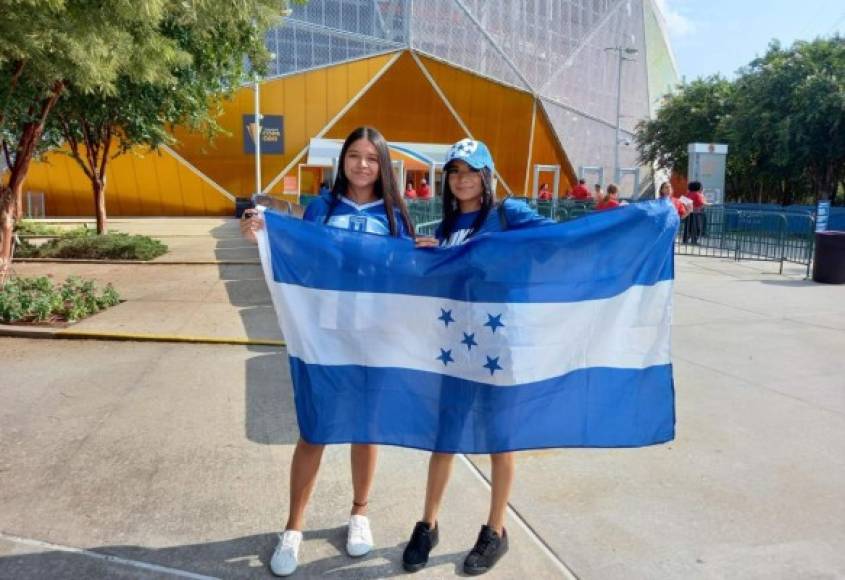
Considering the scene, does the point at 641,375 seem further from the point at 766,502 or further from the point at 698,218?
the point at 698,218

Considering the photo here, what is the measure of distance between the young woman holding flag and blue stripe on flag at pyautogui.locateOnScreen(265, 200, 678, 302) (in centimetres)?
14

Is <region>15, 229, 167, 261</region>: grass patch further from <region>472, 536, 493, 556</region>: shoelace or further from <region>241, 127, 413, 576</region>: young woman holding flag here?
<region>472, 536, 493, 556</region>: shoelace

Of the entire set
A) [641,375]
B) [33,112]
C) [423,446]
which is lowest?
[423,446]

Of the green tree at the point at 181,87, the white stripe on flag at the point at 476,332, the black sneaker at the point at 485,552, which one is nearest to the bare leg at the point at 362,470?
the white stripe on flag at the point at 476,332

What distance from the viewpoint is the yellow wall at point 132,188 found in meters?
30.7

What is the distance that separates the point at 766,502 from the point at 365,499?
87.8 inches

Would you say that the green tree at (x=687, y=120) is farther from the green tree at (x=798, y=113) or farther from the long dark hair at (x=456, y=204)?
the long dark hair at (x=456, y=204)

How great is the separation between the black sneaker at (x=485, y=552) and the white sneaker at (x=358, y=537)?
0.48 meters

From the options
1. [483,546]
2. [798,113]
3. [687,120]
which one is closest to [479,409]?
[483,546]

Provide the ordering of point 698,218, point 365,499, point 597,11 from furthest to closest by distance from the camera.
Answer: point 597,11 < point 698,218 < point 365,499

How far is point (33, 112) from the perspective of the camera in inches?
401

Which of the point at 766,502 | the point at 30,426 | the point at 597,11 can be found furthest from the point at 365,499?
the point at 597,11

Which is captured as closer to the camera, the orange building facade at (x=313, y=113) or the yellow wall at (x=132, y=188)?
the yellow wall at (x=132, y=188)

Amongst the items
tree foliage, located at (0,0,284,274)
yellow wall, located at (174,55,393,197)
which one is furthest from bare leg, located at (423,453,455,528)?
yellow wall, located at (174,55,393,197)
